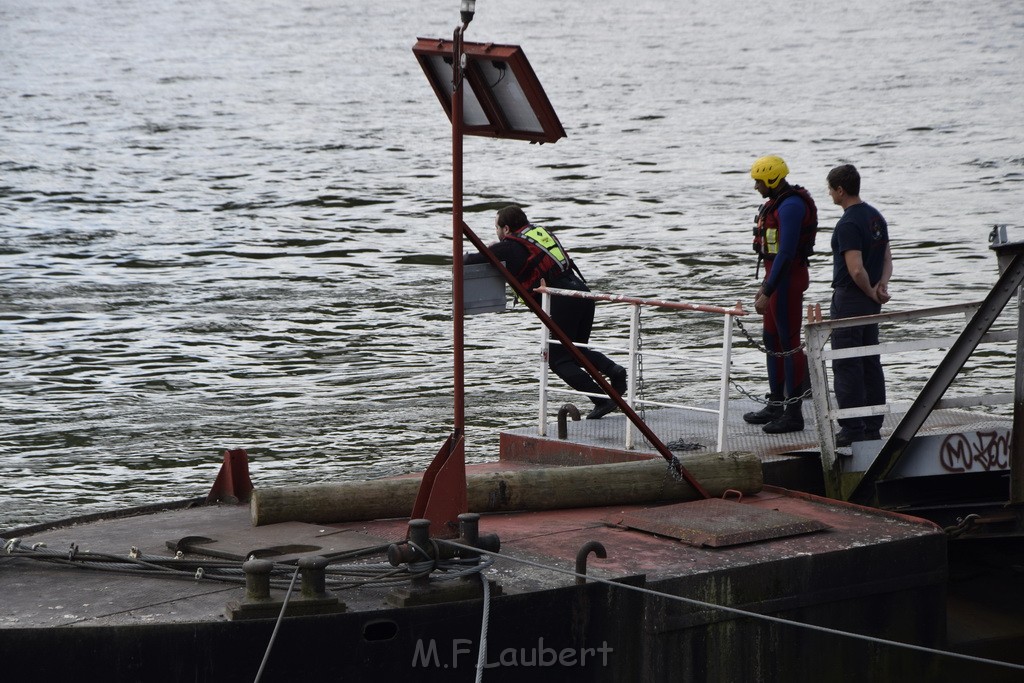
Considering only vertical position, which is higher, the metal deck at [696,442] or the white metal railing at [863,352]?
the white metal railing at [863,352]

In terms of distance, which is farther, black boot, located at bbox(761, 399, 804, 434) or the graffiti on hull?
black boot, located at bbox(761, 399, 804, 434)

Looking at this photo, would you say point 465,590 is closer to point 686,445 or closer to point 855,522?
point 855,522

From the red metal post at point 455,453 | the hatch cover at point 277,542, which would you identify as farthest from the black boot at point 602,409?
the red metal post at point 455,453

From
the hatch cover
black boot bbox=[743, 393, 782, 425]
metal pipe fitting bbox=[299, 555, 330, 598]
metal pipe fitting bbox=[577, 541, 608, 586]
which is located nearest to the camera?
metal pipe fitting bbox=[299, 555, 330, 598]

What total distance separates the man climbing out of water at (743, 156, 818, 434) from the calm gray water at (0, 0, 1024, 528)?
3359 millimetres

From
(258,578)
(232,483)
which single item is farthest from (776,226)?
(258,578)

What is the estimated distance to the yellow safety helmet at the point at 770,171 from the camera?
28.8 ft

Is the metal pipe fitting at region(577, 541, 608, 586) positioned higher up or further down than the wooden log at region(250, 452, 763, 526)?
further down

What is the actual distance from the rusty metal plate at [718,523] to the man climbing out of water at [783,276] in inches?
61.6

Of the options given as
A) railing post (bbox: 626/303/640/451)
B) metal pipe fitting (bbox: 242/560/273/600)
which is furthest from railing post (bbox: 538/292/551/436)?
metal pipe fitting (bbox: 242/560/273/600)

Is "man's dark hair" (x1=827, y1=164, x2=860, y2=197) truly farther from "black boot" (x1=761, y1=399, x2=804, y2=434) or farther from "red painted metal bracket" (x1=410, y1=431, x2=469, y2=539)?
"red painted metal bracket" (x1=410, y1=431, x2=469, y2=539)

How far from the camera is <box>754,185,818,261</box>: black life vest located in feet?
29.1

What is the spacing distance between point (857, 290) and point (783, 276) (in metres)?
0.41

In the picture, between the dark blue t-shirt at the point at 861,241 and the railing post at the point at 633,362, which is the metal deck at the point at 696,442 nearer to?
the railing post at the point at 633,362
